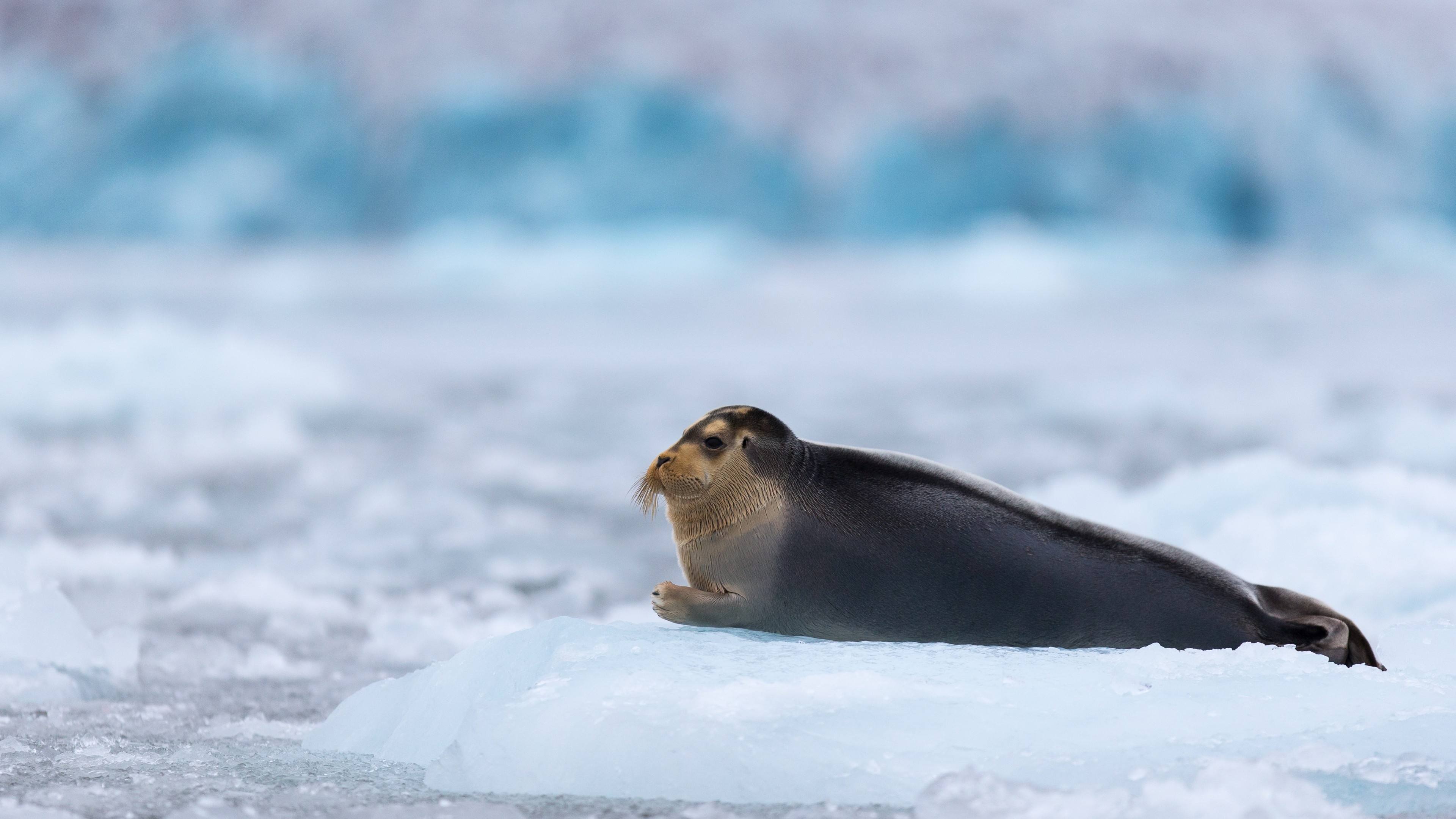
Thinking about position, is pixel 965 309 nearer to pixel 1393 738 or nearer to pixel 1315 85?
pixel 1315 85

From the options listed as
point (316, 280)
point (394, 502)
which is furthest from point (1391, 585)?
point (316, 280)

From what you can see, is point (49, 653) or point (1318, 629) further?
point (49, 653)

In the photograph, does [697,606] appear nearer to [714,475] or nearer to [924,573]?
[714,475]

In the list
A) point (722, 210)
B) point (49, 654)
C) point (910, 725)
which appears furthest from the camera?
point (722, 210)

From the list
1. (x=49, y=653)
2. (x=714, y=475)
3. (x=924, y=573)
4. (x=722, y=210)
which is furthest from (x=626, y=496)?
(x=722, y=210)

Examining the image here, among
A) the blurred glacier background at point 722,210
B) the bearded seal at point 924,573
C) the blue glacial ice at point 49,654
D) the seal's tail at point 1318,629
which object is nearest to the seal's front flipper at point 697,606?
the bearded seal at point 924,573

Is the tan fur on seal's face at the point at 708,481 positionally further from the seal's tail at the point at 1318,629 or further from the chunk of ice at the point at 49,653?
the chunk of ice at the point at 49,653

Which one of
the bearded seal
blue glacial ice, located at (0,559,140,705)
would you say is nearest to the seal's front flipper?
the bearded seal
